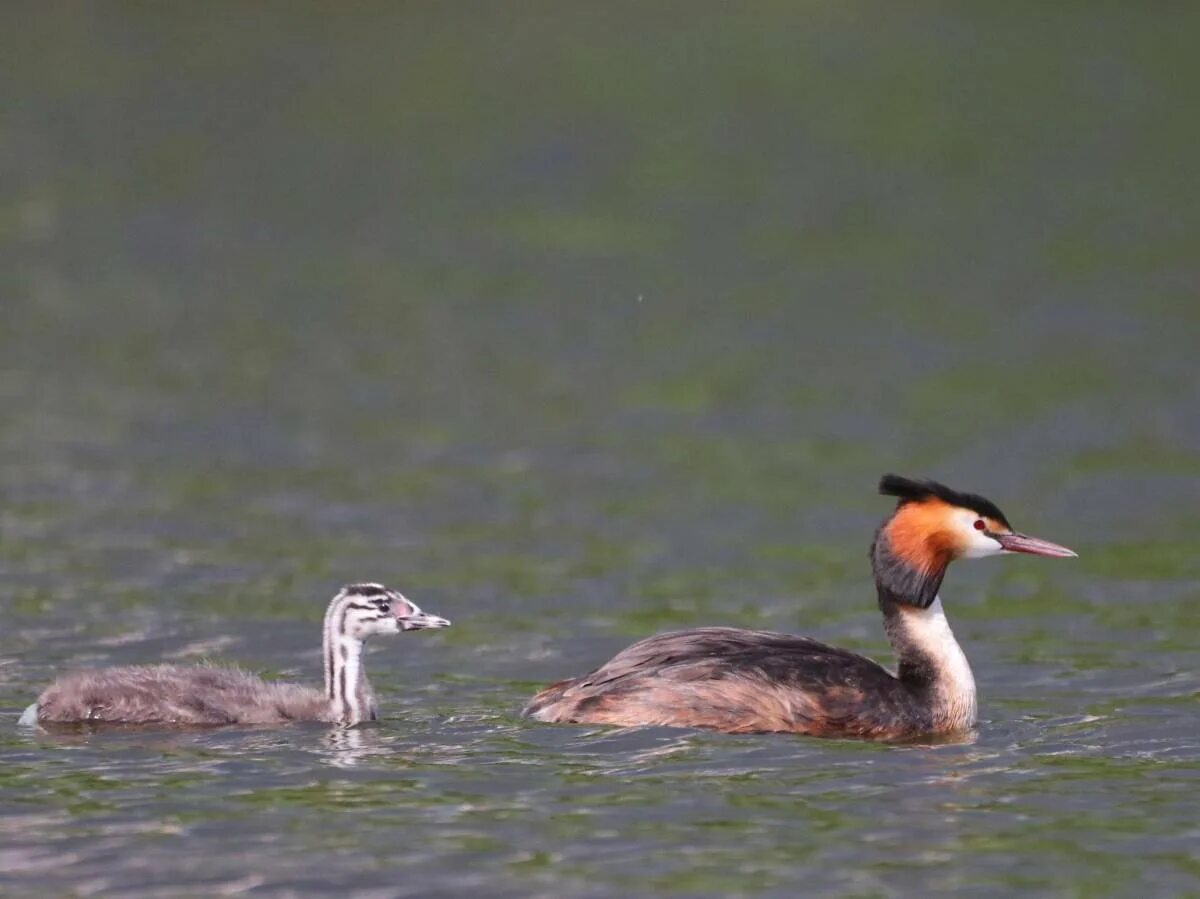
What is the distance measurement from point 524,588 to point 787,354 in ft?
24.6

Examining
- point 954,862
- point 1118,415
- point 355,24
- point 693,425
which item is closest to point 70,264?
point 693,425

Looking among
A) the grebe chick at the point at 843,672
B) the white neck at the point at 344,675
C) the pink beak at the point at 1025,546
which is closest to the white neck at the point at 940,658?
the grebe chick at the point at 843,672

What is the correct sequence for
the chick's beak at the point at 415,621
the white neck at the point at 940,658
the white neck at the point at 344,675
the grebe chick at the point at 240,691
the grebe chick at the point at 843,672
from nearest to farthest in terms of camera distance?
the grebe chick at the point at 240,691 → the grebe chick at the point at 843,672 → the white neck at the point at 344,675 → the white neck at the point at 940,658 → the chick's beak at the point at 415,621

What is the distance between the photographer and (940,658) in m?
13.1

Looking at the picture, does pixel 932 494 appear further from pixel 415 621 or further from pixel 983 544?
pixel 415 621

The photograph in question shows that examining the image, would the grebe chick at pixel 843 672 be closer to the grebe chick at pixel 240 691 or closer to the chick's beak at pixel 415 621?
the chick's beak at pixel 415 621

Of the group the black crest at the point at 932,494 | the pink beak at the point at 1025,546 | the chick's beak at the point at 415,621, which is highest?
the black crest at the point at 932,494

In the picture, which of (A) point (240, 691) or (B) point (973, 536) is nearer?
(A) point (240, 691)

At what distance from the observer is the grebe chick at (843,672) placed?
1257 cm

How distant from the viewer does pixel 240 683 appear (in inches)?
500

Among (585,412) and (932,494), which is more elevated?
(585,412)

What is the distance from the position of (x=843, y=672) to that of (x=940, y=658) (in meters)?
0.58

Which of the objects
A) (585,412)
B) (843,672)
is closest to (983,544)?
(843,672)

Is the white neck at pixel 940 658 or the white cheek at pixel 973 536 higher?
the white cheek at pixel 973 536
